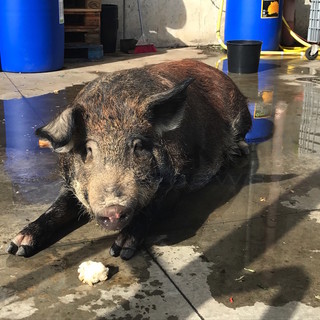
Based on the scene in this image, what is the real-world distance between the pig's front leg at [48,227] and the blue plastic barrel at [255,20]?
304 inches

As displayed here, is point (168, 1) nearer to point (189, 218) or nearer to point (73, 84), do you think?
point (73, 84)

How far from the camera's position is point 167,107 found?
309 cm

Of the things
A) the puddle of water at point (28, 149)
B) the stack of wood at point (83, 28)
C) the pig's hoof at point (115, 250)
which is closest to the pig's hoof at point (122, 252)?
the pig's hoof at point (115, 250)

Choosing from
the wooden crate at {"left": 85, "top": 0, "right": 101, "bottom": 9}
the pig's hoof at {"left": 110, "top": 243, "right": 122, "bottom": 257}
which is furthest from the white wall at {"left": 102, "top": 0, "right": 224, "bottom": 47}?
the pig's hoof at {"left": 110, "top": 243, "right": 122, "bottom": 257}

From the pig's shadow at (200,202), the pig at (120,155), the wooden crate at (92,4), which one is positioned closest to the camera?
the pig at (120,155)

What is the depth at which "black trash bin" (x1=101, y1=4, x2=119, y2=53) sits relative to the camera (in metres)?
10.0

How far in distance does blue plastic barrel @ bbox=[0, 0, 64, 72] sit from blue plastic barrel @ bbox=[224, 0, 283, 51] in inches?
145

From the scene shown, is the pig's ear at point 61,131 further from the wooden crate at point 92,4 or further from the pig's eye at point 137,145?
the wooden crate at point 92,4

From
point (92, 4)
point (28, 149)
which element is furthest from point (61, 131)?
point (92, 4)

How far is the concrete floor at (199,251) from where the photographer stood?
2613mm

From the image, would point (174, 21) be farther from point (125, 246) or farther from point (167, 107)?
point (125, 246)

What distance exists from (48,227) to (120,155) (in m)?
0.77

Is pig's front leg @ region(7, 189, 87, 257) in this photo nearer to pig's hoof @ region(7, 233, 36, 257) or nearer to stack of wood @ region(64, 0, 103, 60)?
pig's hoof @ region(7, 233, 36, 257)

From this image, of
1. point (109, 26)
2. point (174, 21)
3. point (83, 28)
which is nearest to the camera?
point (83, 28)
